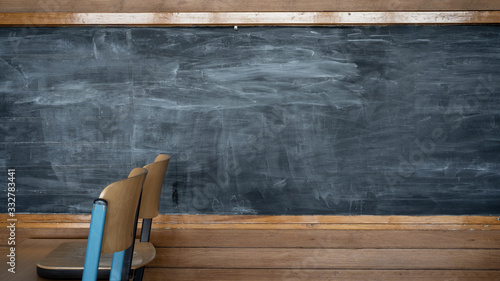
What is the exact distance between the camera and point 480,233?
6.72 ft

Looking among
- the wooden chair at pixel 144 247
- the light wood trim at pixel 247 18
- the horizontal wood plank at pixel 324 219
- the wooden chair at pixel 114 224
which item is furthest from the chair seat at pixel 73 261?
the light wood trim at pixel 247 18

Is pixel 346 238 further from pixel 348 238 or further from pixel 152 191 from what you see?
pixel 152 191

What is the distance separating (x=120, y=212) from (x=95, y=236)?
0.07 meters

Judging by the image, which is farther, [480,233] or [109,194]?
[480,233]

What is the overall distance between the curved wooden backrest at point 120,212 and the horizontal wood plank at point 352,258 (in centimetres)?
118

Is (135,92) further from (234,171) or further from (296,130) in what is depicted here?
(296,130)

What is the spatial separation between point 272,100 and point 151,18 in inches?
29.0

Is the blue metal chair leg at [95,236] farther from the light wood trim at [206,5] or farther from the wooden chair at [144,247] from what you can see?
the light wood trim at [206,5]

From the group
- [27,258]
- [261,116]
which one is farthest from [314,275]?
[27,258]

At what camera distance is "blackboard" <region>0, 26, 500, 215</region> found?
6.57 feet

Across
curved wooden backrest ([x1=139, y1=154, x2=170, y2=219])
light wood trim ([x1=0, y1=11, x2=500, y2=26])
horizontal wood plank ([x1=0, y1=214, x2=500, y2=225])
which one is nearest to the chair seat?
curved wooden backrest ([x1=139, y1=154, x2=170, y2=219])

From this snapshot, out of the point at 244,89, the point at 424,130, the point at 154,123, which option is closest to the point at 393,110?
the point at 424,130

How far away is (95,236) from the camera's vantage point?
824 millimetres

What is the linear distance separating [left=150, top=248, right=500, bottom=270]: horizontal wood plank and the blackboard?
208 mm
